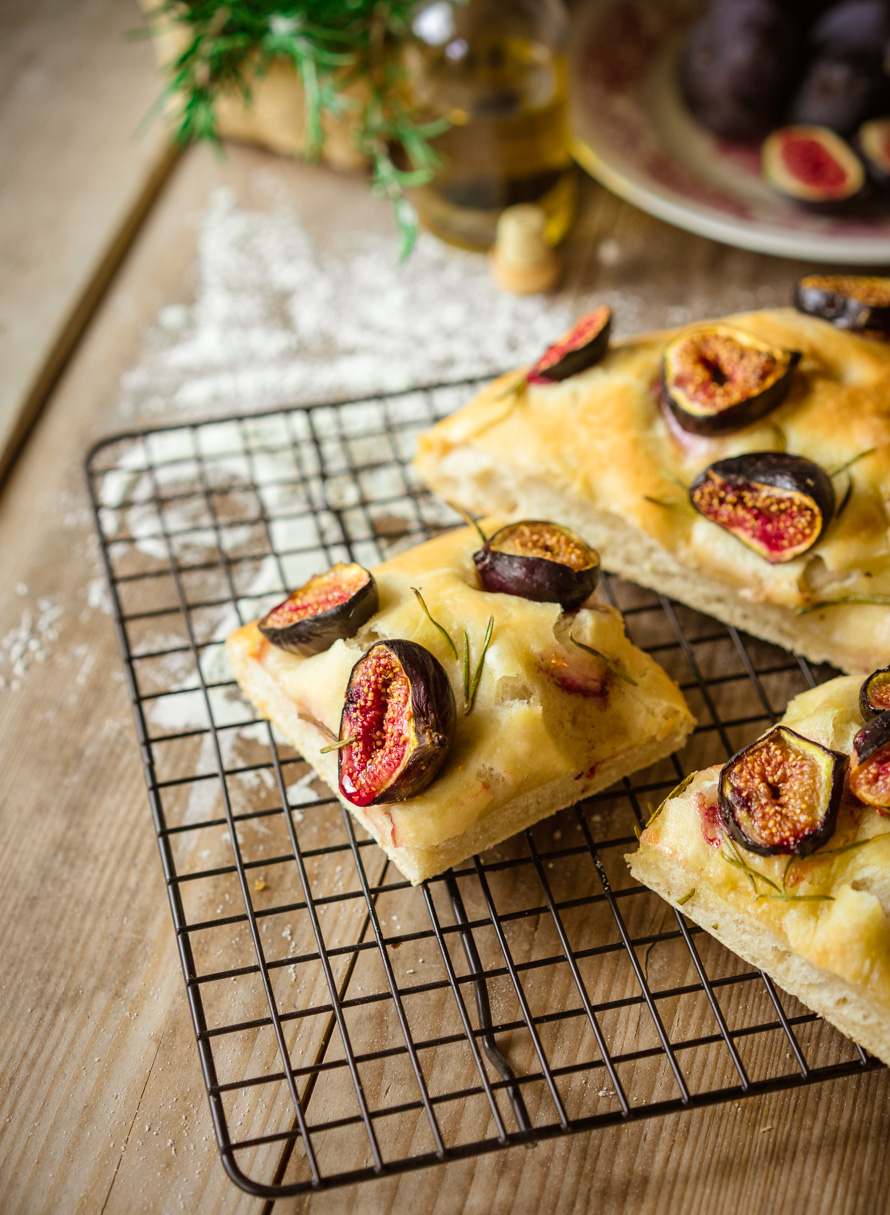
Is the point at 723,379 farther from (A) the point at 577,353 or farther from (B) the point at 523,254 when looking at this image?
(B) the point at 523,254

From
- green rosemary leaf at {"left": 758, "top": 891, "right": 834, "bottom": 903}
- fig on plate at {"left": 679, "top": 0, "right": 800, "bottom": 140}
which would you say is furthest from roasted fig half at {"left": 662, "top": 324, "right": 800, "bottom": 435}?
fig on plate at {"left": 679, "top": 0, "right": 800, "bottom": 140}

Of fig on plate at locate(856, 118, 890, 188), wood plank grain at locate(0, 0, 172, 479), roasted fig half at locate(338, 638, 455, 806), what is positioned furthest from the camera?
wood plank grain at locate(0, 0, 172, 479)

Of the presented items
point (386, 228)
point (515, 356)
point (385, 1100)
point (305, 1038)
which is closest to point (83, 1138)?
point (305, 1038)

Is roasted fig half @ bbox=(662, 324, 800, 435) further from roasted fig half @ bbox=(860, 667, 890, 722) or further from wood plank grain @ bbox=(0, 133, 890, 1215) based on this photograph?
wood plank grain @ bbox=(0, 133, 890, 1215)

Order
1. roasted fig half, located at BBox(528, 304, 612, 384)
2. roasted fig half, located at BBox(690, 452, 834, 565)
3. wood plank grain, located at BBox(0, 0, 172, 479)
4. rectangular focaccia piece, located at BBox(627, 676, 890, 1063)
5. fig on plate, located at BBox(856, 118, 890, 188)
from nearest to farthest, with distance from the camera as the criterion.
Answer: rectangular focaccia piece, located at BBox(627, 676, 890, 1063), roasted fig half, located at BBox(690, 452, 834, 565), roasted fig half, located at BBox(528, 304, 612, 384), fig on plate, located at BBox(856, 118, 890, 188), wood plank grain, located at BBox(0, 0, 172, 479)

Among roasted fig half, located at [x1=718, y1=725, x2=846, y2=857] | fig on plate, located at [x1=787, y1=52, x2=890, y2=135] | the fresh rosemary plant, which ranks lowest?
roasted fig half, located at [x1=718, y1=725, x2=846, y2=857]

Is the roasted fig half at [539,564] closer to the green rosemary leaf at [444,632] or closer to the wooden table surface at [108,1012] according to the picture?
the green rosemary leaf at [444,632]

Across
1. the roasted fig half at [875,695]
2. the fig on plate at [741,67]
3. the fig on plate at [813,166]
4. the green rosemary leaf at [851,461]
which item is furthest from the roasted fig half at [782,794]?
the fig on plate at [741,67]

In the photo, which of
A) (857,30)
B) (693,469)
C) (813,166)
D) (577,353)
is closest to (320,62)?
(577,353)

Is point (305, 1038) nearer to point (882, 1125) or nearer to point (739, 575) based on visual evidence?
point (882, 1125)
